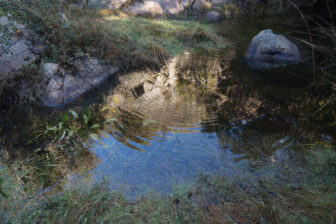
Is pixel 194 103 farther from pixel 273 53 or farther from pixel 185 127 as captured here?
pixel 273 53

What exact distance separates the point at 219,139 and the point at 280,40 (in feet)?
14.8

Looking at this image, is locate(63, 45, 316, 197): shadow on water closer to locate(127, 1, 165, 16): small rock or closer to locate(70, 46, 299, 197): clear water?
locate(70, 46, 299, 197): clear water

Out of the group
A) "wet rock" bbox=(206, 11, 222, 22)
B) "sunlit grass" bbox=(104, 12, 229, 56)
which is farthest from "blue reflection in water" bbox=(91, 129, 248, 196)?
"wet rock" bbox=(206, 11, 222, 22)

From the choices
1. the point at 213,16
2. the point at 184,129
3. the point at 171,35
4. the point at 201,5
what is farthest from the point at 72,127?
the point at 201,5

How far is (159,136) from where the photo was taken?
315 cm

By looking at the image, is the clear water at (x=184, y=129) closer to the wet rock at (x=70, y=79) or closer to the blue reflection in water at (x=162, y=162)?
the blue reflection in water at (x=162, y=162)

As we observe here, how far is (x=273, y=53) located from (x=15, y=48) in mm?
5914

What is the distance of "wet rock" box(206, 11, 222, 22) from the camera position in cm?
1027

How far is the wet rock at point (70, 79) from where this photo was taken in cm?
397

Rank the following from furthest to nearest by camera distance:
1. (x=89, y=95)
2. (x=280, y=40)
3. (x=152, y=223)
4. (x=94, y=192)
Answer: (x=280, y=40) → (x=89, y=95) → (x=94, y=192) → (x=152, y=223)

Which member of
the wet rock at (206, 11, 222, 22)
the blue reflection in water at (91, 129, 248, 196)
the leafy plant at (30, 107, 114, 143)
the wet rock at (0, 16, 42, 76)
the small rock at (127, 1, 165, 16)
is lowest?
the blue reflection in water at (91, 129, 248, 196)

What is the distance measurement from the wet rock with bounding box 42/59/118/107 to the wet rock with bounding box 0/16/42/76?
1.40ft

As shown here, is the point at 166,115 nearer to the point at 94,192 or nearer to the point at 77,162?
the point at 77,162

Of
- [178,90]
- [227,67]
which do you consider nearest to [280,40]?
[227,67]
